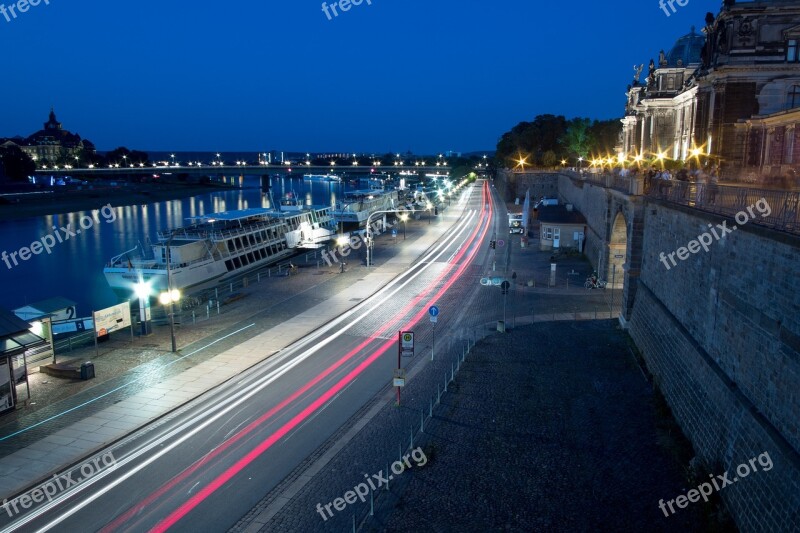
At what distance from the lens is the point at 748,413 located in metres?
12.5

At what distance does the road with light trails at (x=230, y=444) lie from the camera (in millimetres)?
12898

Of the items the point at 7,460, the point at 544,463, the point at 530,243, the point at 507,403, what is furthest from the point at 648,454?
the point at 530,243

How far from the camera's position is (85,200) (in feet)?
396

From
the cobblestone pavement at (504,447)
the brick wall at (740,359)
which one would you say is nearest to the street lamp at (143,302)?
the cobblestone pavement at (504,447)

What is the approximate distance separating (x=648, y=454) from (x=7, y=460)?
17.2m

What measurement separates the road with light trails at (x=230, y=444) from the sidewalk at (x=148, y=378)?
87cm

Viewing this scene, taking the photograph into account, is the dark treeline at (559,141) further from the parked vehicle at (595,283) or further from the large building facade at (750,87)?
the parked vehicle at (595,283)

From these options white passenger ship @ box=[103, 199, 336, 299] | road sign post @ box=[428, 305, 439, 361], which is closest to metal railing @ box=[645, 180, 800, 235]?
road sign post @ box=[428, 305, 439, 361]

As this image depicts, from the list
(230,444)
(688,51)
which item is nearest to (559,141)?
(688,51)

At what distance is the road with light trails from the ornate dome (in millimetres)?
47376

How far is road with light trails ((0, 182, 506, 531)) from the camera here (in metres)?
12.9

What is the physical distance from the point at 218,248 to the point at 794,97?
133 feet

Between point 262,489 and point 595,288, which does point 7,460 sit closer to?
point 262,489

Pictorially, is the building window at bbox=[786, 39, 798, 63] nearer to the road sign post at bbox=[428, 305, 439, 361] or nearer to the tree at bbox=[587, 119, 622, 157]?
the road sign post at bbox=[428, 305, 439, 361]
